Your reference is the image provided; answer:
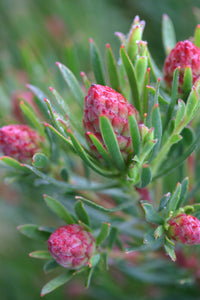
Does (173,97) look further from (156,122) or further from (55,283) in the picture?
(55,283)

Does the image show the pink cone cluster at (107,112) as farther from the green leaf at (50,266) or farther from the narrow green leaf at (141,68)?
the green leaf at (50,266)

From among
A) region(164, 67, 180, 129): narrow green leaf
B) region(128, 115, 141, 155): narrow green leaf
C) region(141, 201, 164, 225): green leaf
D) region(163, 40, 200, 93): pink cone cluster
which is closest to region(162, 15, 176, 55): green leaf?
region(163, 40, 200, 93): pink cone cluster

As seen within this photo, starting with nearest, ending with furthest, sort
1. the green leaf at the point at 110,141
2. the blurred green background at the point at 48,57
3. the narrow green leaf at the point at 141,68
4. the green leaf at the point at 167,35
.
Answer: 1. the green leaf at the point at 110,141
2. the narrow green leaf at the point at 141,68
3. the green leaf at the point at 167,35
4. the blurred green background at the point at 48,57

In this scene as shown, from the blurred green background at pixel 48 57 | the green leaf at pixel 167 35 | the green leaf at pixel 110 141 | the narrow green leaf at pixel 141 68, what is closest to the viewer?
the green leaf at pixel 110 141

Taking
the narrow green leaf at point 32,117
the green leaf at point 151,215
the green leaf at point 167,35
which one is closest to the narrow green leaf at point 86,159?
the green leaf at point 151,215

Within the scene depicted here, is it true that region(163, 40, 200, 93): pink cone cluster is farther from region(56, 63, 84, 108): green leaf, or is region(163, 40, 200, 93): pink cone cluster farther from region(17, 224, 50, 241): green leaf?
region(17, 224, 50, 241): green leaf

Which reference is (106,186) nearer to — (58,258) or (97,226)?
(97,226)

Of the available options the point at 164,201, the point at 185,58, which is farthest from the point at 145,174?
the point at 185,58
